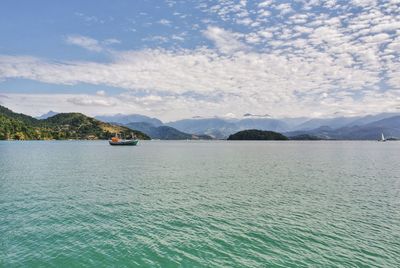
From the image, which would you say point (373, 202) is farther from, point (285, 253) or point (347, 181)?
point (285, 253)

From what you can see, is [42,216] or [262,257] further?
[42,216]

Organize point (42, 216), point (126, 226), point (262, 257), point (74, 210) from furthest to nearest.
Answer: point (74, 210) → point (42, 216) → point (126, 226) → point (262, 257)

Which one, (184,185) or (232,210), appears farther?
(184,185)

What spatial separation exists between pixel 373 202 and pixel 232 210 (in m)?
24.6

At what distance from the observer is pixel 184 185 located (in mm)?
60344

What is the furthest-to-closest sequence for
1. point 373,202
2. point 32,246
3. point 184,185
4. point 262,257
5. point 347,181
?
point 347,181 < point 184,185 < point 373,202 < point 32,246 < point 262,257

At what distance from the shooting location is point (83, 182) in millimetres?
63094

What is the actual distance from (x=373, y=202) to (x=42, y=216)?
165ft

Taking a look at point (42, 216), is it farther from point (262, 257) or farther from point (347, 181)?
point (347, 181)

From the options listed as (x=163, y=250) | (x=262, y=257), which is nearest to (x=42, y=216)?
(x=163, y=250)

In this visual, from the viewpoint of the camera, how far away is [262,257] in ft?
82.0

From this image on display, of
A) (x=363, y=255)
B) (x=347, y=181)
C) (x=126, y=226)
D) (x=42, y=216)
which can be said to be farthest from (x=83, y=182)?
(x=347, y=181)

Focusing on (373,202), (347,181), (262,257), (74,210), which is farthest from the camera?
(347,181)

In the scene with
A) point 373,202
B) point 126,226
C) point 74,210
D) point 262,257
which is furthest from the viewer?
point 373,202
